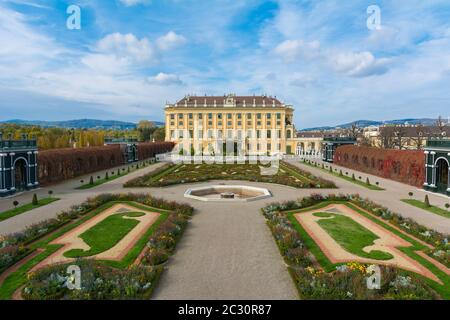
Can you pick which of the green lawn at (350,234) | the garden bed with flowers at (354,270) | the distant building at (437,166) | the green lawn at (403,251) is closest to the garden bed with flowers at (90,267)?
the garden bed with flowers at (354,270)

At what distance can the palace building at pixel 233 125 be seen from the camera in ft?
264

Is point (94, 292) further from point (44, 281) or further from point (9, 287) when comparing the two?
point (9, 287)

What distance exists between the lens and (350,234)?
1562 cm

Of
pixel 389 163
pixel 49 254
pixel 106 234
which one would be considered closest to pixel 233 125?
pixel 389 163

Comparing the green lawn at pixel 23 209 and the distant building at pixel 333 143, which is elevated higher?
the distant building at pixel 333 143

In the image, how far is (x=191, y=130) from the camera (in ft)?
268

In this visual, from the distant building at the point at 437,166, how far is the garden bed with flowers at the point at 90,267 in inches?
834

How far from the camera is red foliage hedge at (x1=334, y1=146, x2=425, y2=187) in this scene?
30.9 meters

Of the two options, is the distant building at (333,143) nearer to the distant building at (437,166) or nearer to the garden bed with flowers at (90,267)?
the distant building at (437,166)

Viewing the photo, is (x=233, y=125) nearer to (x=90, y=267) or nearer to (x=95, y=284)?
(x=90, y=267)

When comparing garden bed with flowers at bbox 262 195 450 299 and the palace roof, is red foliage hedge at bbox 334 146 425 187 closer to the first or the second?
garden bed with flowers at bbox 262 195 450 299

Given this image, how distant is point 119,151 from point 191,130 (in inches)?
1259
